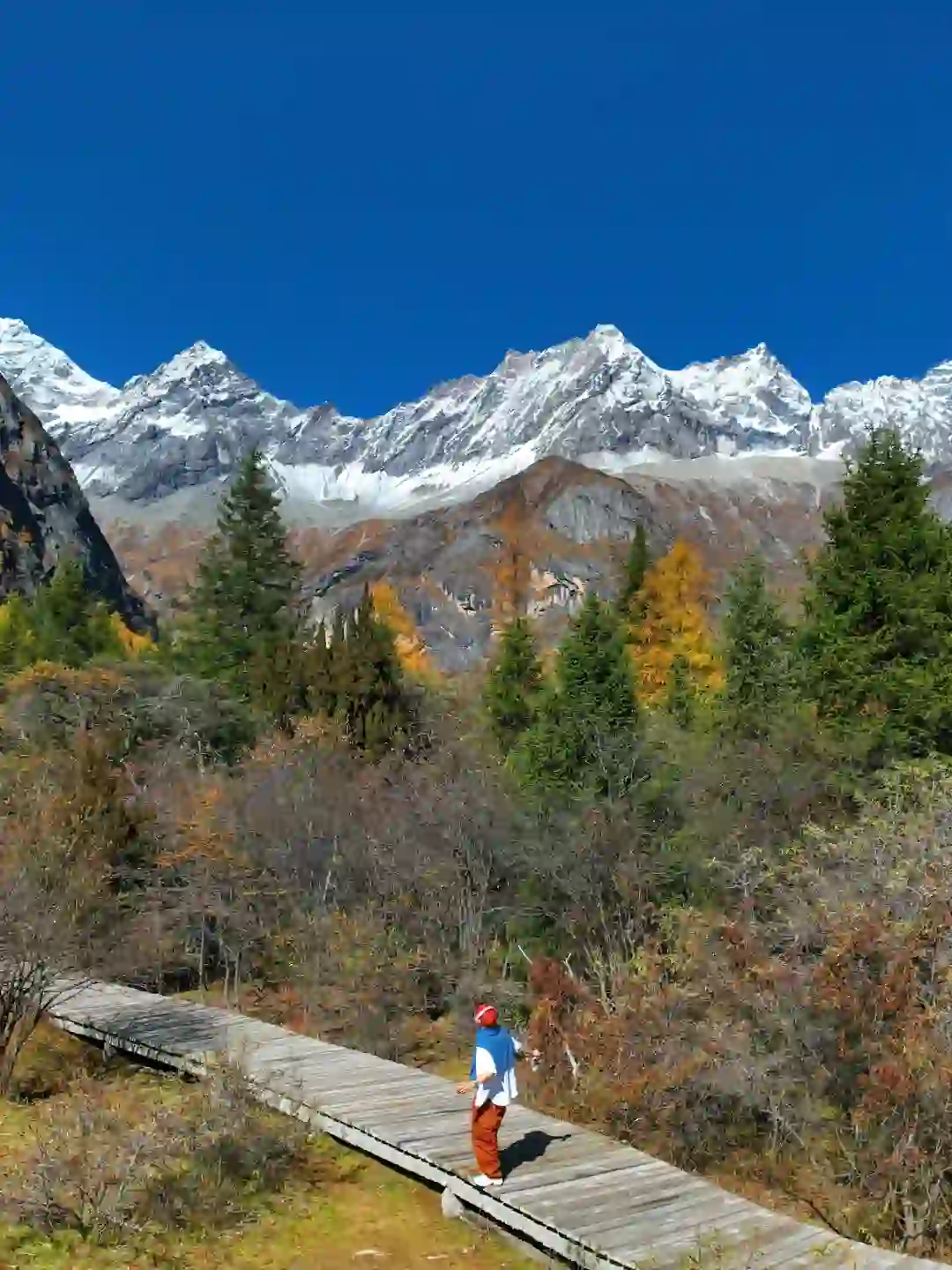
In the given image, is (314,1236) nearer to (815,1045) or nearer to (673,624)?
(815,1045)

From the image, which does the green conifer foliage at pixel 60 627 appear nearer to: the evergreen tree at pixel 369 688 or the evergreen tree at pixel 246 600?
the evergreen tree at pixel 246 600

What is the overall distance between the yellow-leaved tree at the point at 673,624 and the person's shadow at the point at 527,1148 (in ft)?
77.8

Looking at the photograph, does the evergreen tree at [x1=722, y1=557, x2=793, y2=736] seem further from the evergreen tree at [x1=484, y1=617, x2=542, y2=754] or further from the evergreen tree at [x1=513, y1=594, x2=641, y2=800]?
the evergreen tree at [x1=484, y1=617, x2=542, y2=754]

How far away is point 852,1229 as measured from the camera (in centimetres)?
898

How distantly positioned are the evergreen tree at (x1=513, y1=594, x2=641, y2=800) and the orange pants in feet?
31.4

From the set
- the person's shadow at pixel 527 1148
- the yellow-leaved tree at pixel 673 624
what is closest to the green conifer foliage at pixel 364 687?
the yellow-leaved tree at pixel 673 624

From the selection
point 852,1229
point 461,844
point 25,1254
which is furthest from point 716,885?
point 25,1254

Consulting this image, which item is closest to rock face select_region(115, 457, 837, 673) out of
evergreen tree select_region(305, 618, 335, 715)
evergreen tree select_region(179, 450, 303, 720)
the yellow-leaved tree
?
evergreen tree select_region(179, 450, 303, 720)

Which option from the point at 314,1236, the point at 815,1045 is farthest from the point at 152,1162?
the point at 815,1045

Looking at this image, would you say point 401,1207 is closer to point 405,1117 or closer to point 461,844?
point 405,1117

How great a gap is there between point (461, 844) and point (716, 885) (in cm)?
465

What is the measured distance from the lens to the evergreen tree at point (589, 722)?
1886 cm

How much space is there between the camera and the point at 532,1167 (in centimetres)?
894

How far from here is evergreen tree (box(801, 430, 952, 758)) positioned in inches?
690
